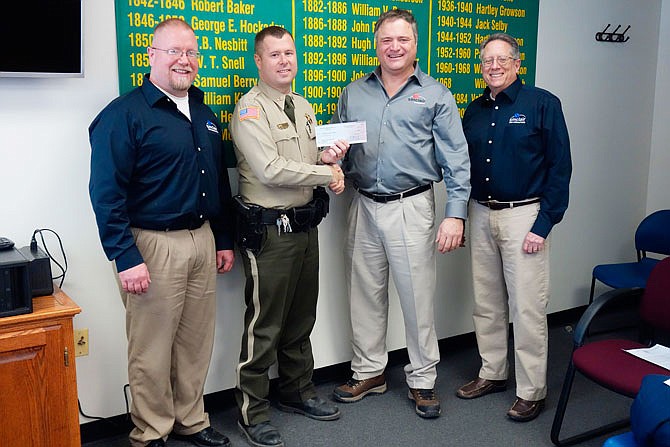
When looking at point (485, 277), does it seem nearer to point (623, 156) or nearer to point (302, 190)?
point (302, 190)

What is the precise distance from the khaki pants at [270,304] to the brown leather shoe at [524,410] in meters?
1.01

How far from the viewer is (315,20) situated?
10.0ft

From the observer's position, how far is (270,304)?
9.04ft

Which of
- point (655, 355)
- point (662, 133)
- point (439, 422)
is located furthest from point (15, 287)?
point (662, 133)

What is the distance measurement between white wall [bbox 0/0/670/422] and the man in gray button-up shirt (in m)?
0.32

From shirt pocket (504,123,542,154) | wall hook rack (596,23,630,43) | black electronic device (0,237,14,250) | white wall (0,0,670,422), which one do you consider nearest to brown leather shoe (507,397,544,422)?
white wall (0,0,670,422)

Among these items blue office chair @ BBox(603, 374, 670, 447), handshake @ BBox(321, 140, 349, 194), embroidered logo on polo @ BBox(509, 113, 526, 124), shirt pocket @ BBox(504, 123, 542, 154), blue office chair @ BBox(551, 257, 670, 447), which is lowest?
blue office chair @ BBox(551, 257, 670, 447)

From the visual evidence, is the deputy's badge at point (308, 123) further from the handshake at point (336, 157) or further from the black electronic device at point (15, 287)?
the black electronic device at point (15, 287)

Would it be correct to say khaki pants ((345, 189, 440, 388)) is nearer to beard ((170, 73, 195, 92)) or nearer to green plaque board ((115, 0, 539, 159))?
green plaque board ((115, 0, 539, 159))

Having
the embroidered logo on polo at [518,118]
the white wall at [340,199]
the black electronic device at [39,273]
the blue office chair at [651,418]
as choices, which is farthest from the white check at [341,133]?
the blue office chair at [651,418]

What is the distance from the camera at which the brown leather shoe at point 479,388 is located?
126 inches

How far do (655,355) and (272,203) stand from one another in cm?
160

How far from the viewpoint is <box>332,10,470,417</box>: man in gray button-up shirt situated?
290 cm

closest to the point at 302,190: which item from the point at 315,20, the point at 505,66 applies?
the point at 315,20
